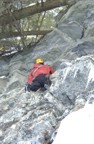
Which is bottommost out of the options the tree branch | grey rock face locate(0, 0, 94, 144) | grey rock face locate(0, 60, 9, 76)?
grey rock face locate(0, 60, 9, 76)

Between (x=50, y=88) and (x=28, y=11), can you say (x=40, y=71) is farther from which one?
(x=28, y=11)

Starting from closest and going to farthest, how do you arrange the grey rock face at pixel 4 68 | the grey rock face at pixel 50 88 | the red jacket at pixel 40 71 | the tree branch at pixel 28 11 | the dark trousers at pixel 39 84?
the grey rock face at pixel 50 88 → the dark trousers at pixel 39 84 → the red jacket at pixel 40 71 → the grey rock face at pixel 4 68 → the tree branch at pixel 28 11

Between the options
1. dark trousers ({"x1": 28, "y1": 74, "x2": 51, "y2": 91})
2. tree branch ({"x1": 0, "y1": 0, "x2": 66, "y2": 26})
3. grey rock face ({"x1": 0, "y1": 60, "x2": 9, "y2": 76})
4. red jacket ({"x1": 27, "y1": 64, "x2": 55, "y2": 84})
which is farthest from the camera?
tree branch ({"x1": 0, "y1": 0, "x2": 66, "y2": 26})

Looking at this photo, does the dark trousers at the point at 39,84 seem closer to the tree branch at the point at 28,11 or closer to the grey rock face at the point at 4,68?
the grey rock face at the point at 4,68

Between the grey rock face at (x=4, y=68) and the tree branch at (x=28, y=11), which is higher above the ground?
the tree branch at (x=28, y=11)

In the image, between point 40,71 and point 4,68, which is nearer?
point 40,71

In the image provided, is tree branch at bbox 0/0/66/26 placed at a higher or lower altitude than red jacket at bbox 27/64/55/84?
higher

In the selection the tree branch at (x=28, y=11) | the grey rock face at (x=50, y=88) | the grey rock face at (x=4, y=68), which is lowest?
the grey rock face at (x=4, y=68)

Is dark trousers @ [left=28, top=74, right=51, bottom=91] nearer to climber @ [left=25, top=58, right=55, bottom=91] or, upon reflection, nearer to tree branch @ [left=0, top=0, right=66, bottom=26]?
climber @ [left=25, top=58, right=55, bottom=91]

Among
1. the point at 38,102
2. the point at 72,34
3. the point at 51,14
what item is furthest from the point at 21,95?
the point at 51,14

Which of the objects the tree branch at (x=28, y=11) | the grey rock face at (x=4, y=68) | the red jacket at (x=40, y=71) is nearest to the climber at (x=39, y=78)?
the red jacket at (x=40, y=71)

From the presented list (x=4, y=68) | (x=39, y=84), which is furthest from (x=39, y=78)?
(x=4, y=68)

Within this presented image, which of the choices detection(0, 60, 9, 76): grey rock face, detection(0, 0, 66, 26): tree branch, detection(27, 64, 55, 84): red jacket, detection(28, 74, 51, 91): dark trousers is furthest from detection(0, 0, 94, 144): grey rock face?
detection(0, 0, 66, 26): tree branch

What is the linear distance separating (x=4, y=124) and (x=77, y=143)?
2456mm
